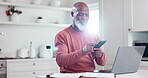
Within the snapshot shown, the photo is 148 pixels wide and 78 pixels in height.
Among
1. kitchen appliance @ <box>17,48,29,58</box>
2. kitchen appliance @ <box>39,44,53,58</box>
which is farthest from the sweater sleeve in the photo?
kitchen appliance @ <box>39,44,53,58</box>

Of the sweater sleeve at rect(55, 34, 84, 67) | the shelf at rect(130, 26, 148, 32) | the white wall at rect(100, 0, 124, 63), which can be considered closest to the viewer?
the sweater sleeve at rect(55, 34, 84, 67)

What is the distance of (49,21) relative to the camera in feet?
18.1

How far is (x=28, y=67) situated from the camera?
4.66m

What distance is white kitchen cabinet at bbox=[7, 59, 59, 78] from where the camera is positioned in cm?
449

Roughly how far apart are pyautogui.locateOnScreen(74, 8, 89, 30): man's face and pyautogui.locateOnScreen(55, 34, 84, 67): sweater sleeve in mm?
231

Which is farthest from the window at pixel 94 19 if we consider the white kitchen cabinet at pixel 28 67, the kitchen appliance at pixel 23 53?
the kitchen appliance at pixel 23 53

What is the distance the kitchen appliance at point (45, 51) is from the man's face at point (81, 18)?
286 cm

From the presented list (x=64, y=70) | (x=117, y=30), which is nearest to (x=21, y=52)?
(x=117, y=30)

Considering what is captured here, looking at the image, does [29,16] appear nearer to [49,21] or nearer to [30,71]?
[49,21]

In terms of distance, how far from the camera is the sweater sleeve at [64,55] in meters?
2.06

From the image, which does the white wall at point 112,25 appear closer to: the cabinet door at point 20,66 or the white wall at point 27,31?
the cabinet door at point 20,66

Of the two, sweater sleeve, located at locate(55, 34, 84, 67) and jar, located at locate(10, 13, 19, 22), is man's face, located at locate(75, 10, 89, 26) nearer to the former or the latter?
sweater sleeve, located at locate(55, 34, 84, 67)

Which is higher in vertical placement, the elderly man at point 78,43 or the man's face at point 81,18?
the man's face at point 81,18

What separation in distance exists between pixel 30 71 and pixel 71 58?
276 cm
